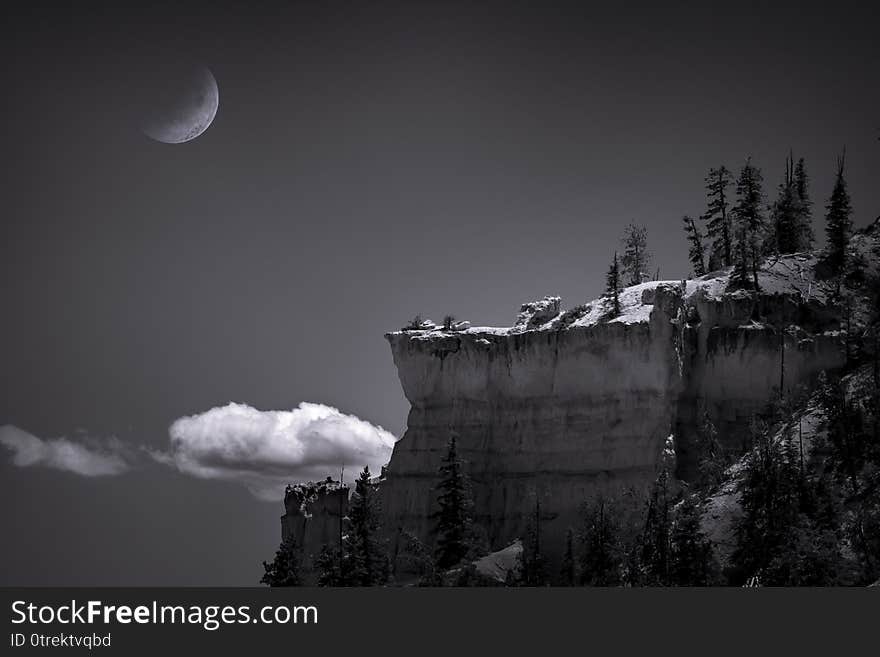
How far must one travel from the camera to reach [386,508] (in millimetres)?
67875

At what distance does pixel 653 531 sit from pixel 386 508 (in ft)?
63.2

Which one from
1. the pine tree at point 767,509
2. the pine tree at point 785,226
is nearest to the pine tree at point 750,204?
the pine tree at point 785,226

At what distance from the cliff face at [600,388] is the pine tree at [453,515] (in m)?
2.39

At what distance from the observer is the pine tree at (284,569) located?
58428mm

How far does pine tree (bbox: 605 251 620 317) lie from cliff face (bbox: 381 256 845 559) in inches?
20.6

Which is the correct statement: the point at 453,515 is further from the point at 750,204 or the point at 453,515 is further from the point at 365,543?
the point at 750,204

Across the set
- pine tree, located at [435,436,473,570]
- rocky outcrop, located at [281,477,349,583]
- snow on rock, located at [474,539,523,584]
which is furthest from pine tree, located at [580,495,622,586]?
rocky outcrop, located at [281,477,349,583]

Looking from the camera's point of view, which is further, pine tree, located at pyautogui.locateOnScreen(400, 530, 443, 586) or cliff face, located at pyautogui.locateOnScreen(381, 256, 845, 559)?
cliff face, located at pyautogui.locateOnScreen(381, 256, 845, 559)

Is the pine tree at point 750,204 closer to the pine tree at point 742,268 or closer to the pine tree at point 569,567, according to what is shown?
the pine tree at point 742,268

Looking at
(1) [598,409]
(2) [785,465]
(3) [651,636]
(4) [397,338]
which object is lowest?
(3) [651,636]

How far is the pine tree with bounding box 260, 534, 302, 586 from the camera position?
2300 inches

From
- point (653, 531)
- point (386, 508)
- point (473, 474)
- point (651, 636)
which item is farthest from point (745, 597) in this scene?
point (386, 508)

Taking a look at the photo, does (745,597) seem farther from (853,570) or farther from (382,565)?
(382,565)

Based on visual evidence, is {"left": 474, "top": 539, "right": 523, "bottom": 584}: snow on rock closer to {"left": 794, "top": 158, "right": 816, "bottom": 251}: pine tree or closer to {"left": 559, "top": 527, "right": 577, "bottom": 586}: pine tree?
{"left": 559, "top": 527, "right": 577, "bottom": 586}: pine tree
